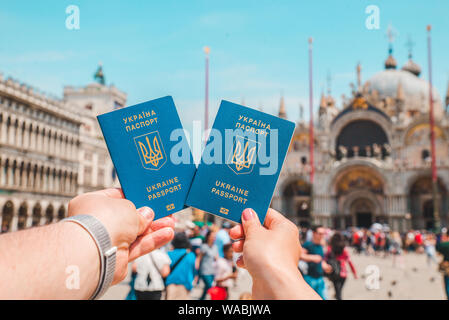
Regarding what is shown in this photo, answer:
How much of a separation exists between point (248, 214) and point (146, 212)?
461 mm

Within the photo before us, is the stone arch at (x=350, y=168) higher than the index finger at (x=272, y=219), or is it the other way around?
the stone arch at (x=350, y=168)

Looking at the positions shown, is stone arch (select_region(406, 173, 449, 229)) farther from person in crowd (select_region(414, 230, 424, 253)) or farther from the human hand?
the human hand

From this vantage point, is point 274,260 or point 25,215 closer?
point 274,260

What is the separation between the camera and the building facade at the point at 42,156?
2512 cm

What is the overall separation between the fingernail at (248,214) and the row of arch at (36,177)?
25.6 meters

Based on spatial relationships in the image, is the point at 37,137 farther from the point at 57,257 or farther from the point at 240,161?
the point at 57,257

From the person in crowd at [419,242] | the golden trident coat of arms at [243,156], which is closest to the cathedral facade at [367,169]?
the person in crowd at [419,242]

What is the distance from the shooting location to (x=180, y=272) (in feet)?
17.7

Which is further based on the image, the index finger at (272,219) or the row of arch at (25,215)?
the row of arch at (25,215)

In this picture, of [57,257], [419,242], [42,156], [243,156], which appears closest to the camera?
[57,257]

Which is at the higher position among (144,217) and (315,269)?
(144,217)

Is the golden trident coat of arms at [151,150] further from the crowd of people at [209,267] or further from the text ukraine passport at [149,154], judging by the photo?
the crowd of people at [209,267]

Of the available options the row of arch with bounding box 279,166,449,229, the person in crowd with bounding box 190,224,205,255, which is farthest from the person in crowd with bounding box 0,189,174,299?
the row of arch with bounding box 279,166,449,229

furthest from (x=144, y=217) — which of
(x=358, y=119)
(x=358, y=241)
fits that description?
(x=358, y=119)
